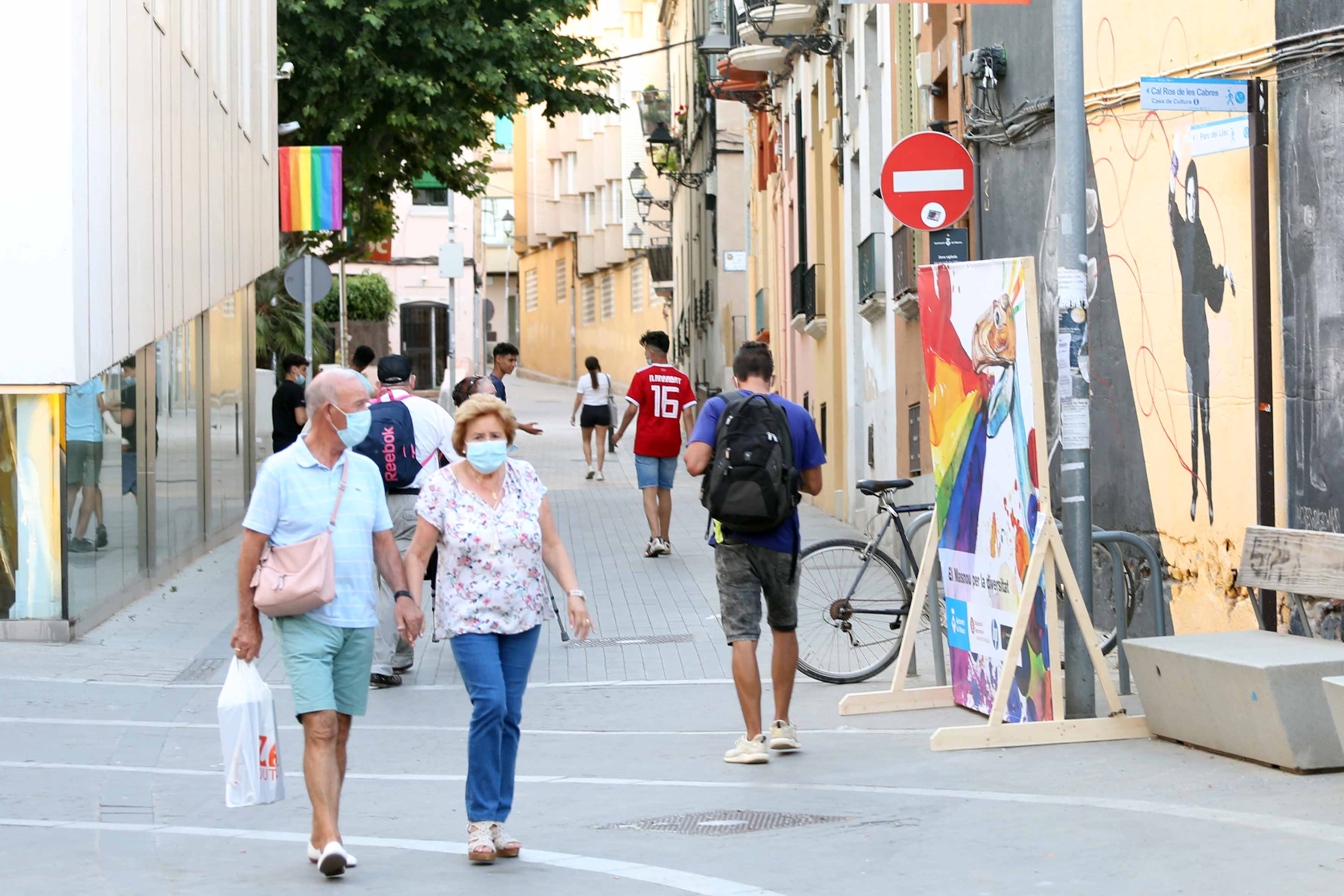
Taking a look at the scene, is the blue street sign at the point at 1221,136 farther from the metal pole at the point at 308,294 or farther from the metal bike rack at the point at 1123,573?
the metal pole at the point at 308,294

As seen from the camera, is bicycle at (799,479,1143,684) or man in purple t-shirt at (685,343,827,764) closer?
man in purple t-shirt at (685,343,827,764)

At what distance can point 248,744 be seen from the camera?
20.1ft

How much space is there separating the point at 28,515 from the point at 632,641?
395 cm

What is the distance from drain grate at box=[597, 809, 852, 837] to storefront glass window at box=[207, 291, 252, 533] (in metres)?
12.7

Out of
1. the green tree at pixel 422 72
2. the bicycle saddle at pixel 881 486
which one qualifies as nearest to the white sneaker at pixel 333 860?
the bicycle saddle at pixel 881 486

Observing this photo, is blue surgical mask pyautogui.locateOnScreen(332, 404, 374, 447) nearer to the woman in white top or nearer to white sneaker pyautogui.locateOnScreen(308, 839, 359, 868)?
white sneaker pyautogui.locateOnScreen(308, 839, 359, 868)

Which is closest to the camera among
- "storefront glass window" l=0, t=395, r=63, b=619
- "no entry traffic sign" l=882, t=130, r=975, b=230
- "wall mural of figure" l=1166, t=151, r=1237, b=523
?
"wall mural of figure" l=1166, t=151, r=1237, b=523

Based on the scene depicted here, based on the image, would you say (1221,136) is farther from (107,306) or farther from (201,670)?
(107,306)

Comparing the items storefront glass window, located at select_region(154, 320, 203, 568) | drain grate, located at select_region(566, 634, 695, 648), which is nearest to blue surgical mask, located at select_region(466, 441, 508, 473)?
drain grate, located at select_region(566, 634, 695, 648)

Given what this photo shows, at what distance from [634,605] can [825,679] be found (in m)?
3.66

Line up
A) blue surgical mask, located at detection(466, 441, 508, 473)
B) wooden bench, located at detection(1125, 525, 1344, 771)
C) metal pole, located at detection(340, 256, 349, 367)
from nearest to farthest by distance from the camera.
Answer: blue surgical mask, located at detection(466, 441, 508, 473) → wooden bench, located at detection(1125, 525, 1344, 771) → metal pole, located at detection(340, 256, 349, 367)

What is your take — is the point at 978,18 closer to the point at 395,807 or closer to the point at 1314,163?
the point at 1314,163

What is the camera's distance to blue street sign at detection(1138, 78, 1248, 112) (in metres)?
8.68

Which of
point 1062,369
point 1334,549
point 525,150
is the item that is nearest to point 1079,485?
point 1062,369
